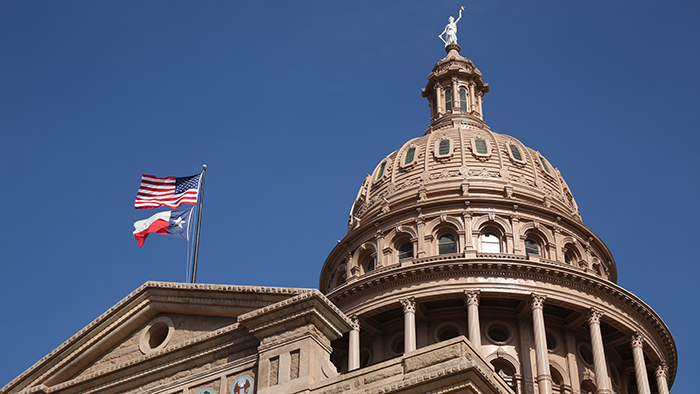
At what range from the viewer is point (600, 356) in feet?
163

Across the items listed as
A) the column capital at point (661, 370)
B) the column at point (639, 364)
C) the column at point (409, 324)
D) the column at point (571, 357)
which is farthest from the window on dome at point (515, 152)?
the column capital at point (661, 370)

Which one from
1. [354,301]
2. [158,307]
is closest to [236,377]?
[158,307]

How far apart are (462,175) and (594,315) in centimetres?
1157

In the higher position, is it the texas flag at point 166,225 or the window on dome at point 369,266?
the window on dome at point 369,266

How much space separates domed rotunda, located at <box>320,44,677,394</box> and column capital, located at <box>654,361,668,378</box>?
78 mm

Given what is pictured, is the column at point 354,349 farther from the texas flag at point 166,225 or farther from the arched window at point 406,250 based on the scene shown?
the texas flag at point 166,225

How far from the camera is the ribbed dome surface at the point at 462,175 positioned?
5731 cm

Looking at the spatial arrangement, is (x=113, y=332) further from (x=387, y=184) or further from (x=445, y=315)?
(x=387, y=184)

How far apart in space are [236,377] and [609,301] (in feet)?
105

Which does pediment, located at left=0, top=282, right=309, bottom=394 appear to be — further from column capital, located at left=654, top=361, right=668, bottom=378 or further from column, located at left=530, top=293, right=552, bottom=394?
column capital, located at left=654, top=361, right=668, bottom=378

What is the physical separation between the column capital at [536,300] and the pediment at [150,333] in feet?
87.4

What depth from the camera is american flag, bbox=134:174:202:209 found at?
33.6m

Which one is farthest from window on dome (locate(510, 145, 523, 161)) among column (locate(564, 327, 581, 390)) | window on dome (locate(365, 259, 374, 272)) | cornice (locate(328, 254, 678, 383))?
column (locate(564, 327, 581, 390))

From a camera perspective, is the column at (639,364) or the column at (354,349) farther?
the column at (354,349)
